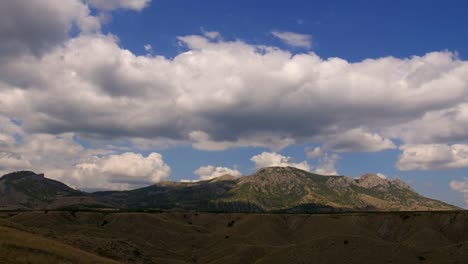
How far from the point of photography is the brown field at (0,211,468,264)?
A: 86812 mm

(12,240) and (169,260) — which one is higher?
(12,240)

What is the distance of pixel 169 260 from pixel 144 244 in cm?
1868

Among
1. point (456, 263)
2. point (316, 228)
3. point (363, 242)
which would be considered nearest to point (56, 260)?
point (363, 242)

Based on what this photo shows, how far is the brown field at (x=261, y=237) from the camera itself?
A: 8681 cm

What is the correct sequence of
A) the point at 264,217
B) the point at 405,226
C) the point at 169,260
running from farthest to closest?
the point at 264,217 → the point at 405,226 → the point at 169,260

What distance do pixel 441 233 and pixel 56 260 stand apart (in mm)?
144740

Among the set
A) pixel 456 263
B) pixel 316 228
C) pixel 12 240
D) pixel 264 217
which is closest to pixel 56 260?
pixel 12 240

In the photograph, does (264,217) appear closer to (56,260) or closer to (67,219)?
(67,219)

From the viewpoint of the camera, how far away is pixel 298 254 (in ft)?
308

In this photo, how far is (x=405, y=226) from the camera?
6467 inches

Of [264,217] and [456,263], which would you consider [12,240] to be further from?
[264,217]

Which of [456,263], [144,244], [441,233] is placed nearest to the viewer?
[456,263]

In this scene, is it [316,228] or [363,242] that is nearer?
[363,242]

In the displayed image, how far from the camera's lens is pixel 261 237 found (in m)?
160
